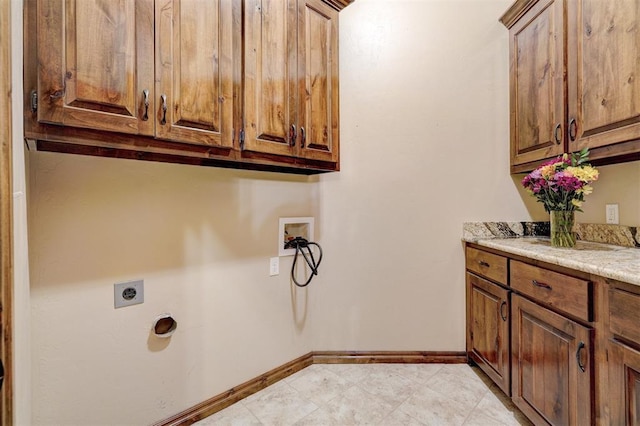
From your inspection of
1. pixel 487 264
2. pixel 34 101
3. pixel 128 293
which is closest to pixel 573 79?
pixel 487 264

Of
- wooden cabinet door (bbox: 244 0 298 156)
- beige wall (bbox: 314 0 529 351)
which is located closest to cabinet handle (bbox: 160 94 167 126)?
wooden cabinet door (bbox: 244 0 298 156)

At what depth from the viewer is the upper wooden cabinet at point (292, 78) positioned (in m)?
1.40

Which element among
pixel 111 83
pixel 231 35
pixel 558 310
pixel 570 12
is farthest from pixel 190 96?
pixel 570 12

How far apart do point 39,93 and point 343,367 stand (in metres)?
2.14

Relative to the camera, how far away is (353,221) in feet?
6.97

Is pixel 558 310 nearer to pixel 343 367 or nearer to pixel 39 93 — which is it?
pixel 343 367

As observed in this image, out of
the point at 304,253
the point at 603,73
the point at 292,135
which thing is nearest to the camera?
the point at 603,73

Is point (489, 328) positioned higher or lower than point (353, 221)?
lower

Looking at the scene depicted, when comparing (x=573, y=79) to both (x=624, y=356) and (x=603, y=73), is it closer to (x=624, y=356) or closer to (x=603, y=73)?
(x=603, y=73)

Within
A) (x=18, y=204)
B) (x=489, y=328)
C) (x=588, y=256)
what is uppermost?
A: (x=18, y=204)

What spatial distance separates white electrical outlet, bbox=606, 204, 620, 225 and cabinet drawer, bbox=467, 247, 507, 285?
2.42 ft

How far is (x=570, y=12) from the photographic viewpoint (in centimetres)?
160

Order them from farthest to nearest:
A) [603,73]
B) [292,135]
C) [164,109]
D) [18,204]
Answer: [292,135] → [603,73] → [164,109] → [18,204]

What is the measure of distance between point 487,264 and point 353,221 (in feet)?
2.97
